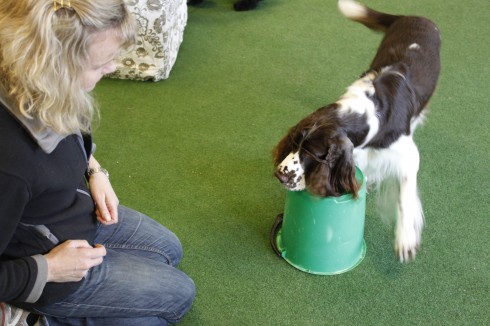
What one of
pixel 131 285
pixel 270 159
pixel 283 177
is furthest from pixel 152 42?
pixel 131 285

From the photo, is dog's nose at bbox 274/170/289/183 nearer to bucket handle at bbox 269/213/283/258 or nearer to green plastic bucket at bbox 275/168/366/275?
green plastic bucket at bbox 275/168/366/275

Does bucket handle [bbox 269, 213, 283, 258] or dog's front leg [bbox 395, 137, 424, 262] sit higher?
dog's front leg [bbox 395, 137, 424, 262]

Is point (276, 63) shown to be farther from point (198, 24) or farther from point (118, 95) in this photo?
point (118, 95)

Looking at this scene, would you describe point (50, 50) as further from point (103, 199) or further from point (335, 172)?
point (335, 172)

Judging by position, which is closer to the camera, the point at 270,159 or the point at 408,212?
the point at 408,212

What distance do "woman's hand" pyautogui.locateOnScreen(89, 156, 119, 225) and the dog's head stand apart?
555mm

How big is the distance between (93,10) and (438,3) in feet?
11.3

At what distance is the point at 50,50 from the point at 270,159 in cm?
149

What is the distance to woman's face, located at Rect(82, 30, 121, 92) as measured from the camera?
1.09 metres

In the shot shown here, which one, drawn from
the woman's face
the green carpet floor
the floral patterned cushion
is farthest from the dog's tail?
the woman's face

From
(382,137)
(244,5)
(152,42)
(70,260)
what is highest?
(70,260)

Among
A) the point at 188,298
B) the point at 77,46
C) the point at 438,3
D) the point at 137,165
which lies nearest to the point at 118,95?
the point at 137,165

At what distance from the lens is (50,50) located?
1.01m

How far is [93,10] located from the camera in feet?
3.40
